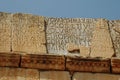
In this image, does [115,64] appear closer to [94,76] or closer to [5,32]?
[94,76]

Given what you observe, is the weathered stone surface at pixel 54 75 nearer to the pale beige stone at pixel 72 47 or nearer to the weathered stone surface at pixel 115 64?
the pale beige stone at pixel 72 47

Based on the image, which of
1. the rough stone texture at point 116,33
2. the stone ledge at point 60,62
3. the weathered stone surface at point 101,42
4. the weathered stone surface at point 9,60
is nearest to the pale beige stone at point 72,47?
the weathered stone surface at point 101,42

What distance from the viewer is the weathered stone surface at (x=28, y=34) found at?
21.7 ft

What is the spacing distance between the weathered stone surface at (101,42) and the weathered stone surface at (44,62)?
2.10ft

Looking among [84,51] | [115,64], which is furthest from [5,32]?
[115,64]

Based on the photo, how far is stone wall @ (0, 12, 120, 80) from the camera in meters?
6.28

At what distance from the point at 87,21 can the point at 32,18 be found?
3.44 feet

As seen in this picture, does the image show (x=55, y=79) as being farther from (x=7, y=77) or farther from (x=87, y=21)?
(x=87, y=21)

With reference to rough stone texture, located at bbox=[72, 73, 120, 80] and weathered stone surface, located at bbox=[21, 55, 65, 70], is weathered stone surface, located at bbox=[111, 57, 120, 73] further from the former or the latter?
weathered stone surface, located at bbox=[21, 55, 65, 70]

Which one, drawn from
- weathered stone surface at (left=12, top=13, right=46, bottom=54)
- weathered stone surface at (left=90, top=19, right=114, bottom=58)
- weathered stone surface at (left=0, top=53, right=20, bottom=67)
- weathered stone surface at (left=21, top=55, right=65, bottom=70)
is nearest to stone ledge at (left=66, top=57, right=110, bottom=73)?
weathered stone surface at (left=21, top=55, right=65, bottom=70)

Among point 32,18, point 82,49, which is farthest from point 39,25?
point 82,49

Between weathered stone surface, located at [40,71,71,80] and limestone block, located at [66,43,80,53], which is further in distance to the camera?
limestone block, located at [66,43,80,53]

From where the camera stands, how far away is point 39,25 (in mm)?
7031

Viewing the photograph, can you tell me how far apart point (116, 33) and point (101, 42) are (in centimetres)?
45
